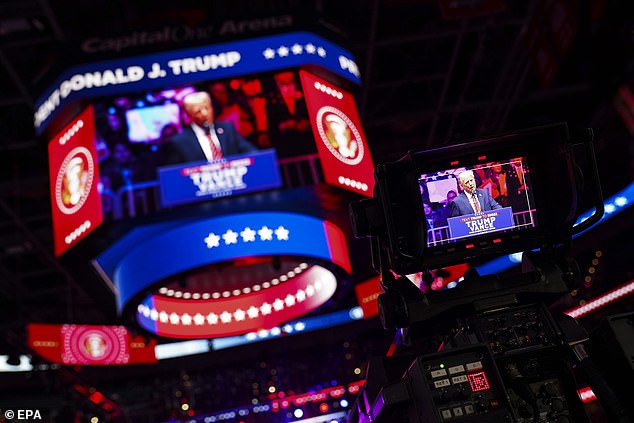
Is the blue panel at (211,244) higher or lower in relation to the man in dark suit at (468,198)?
higher

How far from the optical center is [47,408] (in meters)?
2.62

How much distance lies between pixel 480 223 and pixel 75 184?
4379 millimetres

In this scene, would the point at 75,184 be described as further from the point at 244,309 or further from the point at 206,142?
the point at 244,309

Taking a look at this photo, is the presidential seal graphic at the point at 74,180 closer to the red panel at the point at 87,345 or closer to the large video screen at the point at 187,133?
the large video screen at the point at 187,133

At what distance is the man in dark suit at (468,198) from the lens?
2.32 m

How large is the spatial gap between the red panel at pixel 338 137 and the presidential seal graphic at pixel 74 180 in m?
2.05

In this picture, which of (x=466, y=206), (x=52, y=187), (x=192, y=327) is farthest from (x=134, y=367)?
(x=466, y=206)

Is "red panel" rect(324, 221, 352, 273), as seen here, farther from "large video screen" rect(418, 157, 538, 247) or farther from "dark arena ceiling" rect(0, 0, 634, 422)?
"large video screen" rect(418, 157, 538, 247)

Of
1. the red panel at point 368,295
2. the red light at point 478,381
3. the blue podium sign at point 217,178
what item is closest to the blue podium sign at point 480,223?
the red light at point 478,381

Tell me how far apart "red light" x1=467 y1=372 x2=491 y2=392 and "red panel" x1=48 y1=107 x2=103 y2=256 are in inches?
161

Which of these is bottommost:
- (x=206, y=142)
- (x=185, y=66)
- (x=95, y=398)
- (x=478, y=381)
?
(x=478, y=381)

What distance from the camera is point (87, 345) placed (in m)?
9.44

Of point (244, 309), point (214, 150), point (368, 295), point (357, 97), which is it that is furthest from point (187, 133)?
point (368, 295)

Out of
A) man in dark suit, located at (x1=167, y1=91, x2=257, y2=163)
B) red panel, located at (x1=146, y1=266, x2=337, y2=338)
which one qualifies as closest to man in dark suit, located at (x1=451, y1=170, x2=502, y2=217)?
man in dark suit, located at (x1=167, y1=91, x2=257, y2=163)
